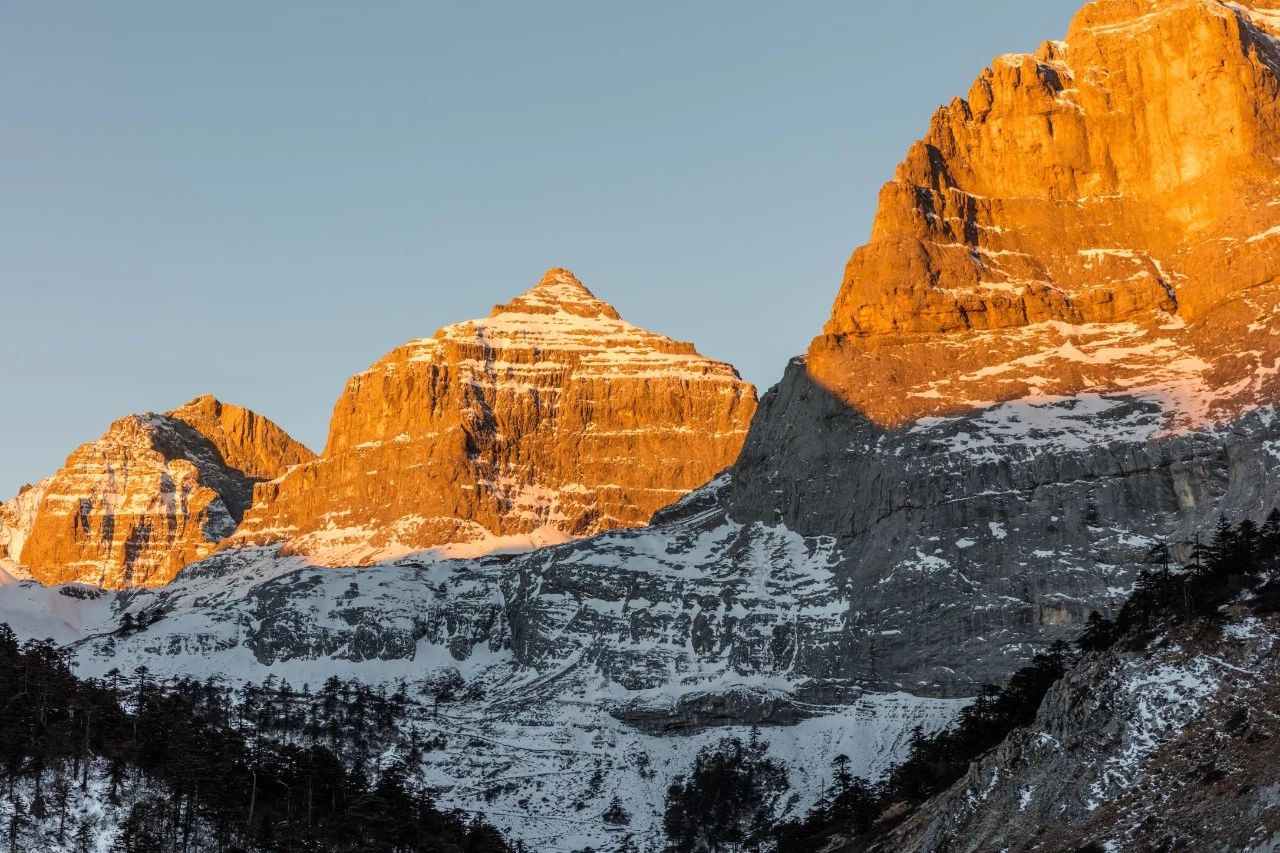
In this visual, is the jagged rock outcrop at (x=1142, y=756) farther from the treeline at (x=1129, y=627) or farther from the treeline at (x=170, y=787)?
the treeline at (x=170, y=787)

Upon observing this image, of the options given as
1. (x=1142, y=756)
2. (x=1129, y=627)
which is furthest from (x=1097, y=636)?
(x=1142, y=756)

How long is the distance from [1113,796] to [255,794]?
257 feet

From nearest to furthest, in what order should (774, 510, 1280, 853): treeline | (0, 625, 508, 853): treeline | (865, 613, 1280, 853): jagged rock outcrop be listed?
(865, 613, 1280, 853): jagged rock outcrop
(774, 510, 1280, 853): treeline
(0, 625, 508, 853): treeline

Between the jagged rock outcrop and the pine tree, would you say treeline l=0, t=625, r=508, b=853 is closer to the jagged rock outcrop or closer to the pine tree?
the jagged rock outcrop

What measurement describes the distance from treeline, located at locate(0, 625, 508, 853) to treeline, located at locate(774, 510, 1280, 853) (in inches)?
1739

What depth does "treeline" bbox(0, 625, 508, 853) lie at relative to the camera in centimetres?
15675

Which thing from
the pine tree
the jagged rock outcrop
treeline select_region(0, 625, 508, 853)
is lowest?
treeline select_region(0, 625, 508, 853)

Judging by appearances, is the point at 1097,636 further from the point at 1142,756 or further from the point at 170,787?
the point at 170,787

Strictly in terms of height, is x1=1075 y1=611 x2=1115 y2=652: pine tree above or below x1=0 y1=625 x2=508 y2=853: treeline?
above

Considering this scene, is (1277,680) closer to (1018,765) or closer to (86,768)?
(1018,765)

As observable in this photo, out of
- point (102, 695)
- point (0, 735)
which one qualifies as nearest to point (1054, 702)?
point (0, 735)

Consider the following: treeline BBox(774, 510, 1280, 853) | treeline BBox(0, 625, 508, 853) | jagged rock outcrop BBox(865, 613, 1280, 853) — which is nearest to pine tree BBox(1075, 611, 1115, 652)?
treeline BBox(774, 510, 1280, 853)

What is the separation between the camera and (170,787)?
541 ft

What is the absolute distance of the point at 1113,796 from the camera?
395ft
